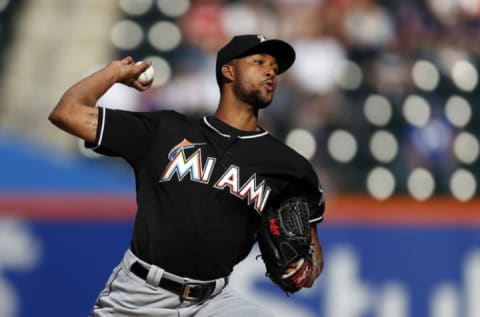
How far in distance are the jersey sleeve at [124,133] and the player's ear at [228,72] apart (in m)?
0.39

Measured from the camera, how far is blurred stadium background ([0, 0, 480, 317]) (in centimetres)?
560

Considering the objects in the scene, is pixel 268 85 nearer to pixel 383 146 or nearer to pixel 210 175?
pixel 210 175

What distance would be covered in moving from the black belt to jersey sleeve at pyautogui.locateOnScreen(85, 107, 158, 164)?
15.8 inches

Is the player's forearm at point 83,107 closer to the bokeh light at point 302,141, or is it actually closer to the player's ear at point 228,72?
the player's ear at point 228,72

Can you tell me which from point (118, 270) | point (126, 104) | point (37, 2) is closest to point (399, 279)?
point (126, 104)

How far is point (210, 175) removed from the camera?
10.5 feet

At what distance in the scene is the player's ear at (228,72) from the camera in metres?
3.52

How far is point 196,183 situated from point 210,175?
0.20 feet

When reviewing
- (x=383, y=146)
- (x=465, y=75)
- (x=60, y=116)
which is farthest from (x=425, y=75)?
(x=60, y=116)

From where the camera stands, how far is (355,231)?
587 cm

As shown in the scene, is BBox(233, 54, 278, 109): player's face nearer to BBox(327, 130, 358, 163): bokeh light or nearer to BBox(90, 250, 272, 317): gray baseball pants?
BBox(90, 250, 272, 317): gray baseball pants

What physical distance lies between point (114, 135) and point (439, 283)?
345cm

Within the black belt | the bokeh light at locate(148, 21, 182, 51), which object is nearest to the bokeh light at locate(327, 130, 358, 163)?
the bokeh light at locate(148, 21, 182, 51)

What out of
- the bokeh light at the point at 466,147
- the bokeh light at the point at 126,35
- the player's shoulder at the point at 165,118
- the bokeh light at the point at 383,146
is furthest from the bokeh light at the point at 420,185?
the player's shoulder at the point at 165,118
